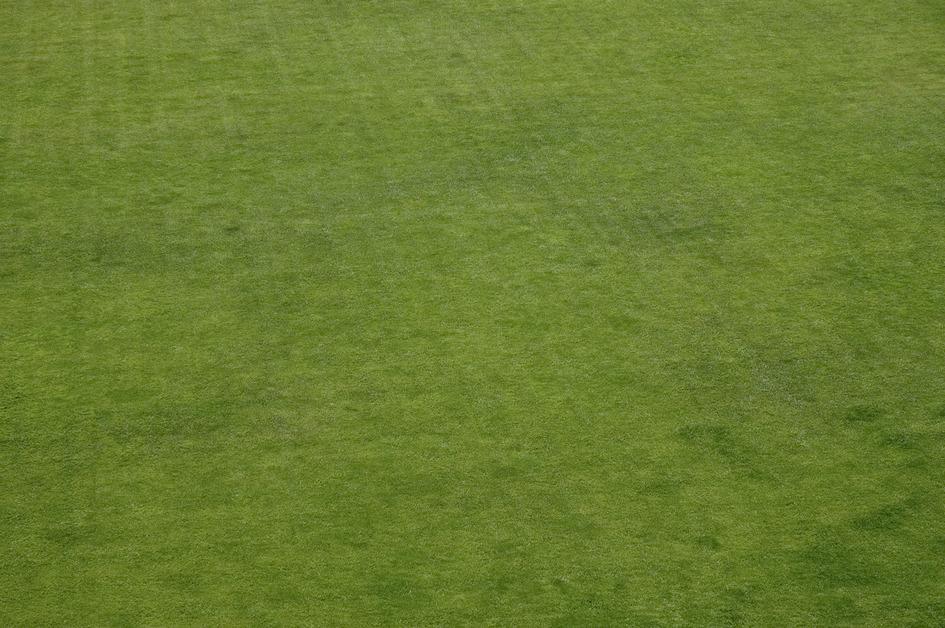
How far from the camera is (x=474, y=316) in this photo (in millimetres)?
3951

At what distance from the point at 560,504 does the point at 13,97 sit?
352 cm

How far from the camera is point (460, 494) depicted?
322cm

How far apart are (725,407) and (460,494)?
2.97 ft

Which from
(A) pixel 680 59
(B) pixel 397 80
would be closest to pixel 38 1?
(B) pixel 397 80

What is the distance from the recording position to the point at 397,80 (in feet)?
17.7

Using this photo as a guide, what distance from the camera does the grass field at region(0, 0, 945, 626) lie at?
2998 mm

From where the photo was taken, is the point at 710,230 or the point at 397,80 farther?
the point at 397,80

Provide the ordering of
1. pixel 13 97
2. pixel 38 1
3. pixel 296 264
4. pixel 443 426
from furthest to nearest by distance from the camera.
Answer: pixel 38 1, pixel 13 97, pixel 296 264, pixel 443 426

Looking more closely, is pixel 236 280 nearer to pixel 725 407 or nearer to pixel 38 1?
pixel 725 407

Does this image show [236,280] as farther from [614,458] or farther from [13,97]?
[13,97]

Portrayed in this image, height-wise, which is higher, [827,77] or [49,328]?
[827,77]

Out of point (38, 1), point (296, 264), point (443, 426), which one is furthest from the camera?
point (38, 1)

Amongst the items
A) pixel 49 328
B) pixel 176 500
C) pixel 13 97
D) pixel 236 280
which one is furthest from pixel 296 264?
pixel 13 97

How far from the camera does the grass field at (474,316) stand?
2998 mm
